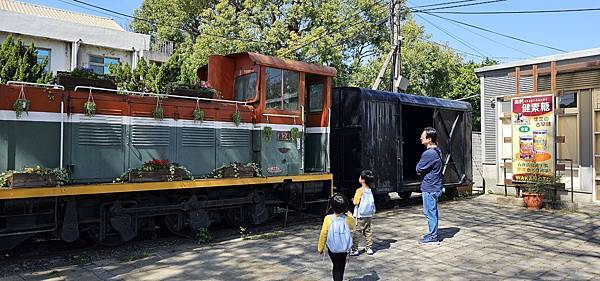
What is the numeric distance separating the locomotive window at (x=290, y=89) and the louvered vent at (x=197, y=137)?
158 centimetres

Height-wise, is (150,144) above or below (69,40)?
below

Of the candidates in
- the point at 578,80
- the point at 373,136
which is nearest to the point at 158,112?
the point at 373,136

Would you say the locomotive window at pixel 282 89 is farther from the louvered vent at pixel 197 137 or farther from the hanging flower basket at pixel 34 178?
the hanging flower basket at pixel 34 178

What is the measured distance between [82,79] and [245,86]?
2918mm

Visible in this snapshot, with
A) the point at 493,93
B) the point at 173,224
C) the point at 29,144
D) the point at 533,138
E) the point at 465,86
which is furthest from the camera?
the point at 465,86

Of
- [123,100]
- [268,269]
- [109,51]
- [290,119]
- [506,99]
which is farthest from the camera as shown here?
[109,51]

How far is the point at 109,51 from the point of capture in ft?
70.2

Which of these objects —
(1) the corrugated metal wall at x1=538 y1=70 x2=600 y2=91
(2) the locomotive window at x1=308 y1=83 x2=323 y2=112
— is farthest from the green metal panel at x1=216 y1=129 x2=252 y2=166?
(1) the corrugated metal wall at x1=538 y1=70 x2=600 y2=91

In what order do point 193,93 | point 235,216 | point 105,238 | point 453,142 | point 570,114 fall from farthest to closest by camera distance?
point 453,142 → point 570,114 → point 235,216 → point 193,93 → point 105,238

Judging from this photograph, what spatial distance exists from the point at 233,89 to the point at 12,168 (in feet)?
13.1

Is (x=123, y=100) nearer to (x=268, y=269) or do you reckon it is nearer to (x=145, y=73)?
(x=268, y=269)

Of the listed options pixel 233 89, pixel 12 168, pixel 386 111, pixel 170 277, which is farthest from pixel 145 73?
pixel 170 277

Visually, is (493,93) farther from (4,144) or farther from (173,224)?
(4,144)

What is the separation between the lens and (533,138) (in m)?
11.0
